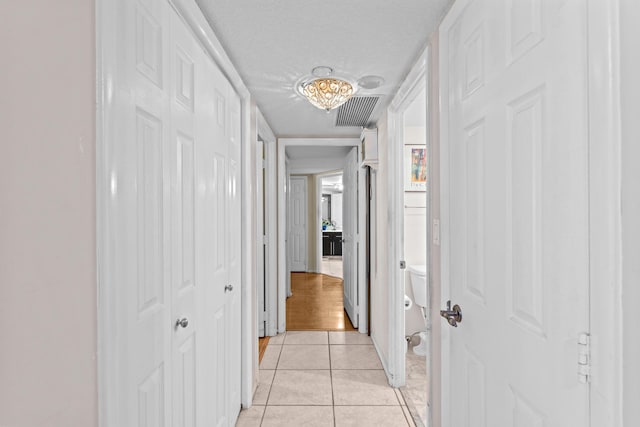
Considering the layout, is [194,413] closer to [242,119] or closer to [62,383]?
[62,383]

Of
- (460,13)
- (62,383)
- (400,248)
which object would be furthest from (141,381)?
(400,248)

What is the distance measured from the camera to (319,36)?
1.68 meters

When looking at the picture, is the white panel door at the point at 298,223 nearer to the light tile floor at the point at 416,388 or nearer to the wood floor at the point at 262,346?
the wood floor at the point at 262,346

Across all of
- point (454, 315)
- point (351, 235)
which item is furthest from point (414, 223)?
point (454, 315)

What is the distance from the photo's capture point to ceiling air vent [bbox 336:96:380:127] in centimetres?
265

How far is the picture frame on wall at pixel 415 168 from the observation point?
3.40 metres

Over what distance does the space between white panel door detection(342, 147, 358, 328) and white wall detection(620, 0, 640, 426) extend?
10.9 feet

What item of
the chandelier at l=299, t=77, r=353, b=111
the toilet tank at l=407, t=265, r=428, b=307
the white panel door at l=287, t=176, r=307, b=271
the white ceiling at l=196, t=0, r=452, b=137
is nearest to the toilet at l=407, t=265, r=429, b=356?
the toilet tank at l=407, t=265, r=428, b=307

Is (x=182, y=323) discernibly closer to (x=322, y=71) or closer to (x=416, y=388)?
(x=322, y=71)

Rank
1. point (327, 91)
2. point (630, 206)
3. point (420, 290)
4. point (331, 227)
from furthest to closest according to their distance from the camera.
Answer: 1. point (331, 227)
2. point (420, 290)
3. point (327, 91)
4. point (630, 206)

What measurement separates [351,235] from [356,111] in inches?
69.4

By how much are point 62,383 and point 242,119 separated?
6.09 ft

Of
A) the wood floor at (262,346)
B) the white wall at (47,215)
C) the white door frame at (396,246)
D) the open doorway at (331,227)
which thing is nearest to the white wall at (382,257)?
the white door frame at (396,246)

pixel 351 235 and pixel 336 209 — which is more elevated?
pixel 336 209
